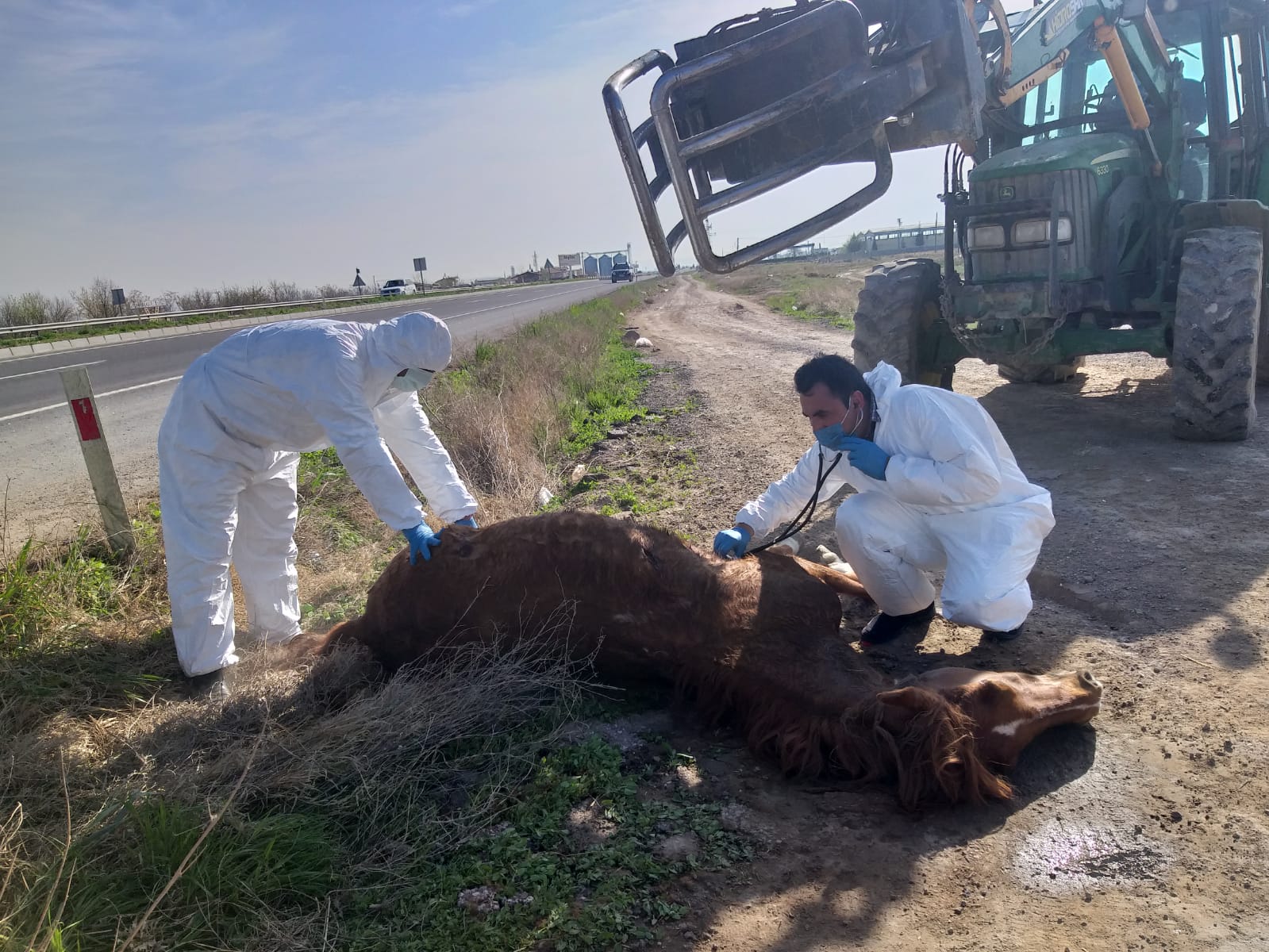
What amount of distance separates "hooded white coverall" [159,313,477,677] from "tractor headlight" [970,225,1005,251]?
14.4ft

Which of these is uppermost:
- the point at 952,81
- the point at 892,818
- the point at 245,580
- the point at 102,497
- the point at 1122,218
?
the point at 952,81

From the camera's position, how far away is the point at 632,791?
2.88 meters

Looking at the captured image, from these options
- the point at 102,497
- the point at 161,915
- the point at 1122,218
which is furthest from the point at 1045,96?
the point at 161,915

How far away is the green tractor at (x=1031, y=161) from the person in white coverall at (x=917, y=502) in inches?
46.3

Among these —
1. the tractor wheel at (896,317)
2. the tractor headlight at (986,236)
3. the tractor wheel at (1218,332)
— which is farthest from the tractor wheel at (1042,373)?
the tractor wheel at (1218,332)

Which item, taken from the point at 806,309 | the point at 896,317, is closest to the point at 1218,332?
the point at 896,317

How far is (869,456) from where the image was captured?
145 inches

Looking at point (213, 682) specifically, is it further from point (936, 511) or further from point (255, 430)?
point (936, 511)

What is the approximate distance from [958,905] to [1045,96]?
270 inches

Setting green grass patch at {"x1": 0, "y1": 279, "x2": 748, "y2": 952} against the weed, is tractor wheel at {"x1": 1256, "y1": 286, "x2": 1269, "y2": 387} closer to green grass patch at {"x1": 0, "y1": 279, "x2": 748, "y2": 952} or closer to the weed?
the weed

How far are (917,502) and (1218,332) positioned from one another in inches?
138

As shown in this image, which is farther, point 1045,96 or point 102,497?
point 1045,96

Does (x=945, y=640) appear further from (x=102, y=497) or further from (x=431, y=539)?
(x=102, y=497)

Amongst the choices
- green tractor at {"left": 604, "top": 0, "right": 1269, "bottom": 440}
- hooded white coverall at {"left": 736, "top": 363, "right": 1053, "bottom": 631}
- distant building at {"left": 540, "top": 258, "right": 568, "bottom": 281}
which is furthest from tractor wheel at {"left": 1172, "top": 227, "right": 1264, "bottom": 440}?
distant building at {"left": 540, "top": 258, "right": 568, "bottom": 281}
